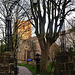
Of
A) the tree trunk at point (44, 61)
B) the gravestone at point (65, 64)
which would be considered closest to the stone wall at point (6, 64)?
the gravestone at point (65, 64)

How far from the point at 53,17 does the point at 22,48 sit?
48737 millimetres

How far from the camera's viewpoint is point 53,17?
49.3ft

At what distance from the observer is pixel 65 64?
952 cm

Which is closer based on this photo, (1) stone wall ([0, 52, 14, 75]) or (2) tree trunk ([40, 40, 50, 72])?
(1) stone wall ([0, 52, 14, 75])

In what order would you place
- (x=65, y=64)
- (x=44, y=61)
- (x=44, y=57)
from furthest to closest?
1. (x=44, y=57)
2. (x=44, y=61)
3. (x=65, y=64)

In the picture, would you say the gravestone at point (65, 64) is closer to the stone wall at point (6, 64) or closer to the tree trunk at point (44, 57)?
the stone wall at point (6, 64)

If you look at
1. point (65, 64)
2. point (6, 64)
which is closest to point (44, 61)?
point (65, 64)

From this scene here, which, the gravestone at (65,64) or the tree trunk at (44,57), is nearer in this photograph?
the gravestone at (65,64)

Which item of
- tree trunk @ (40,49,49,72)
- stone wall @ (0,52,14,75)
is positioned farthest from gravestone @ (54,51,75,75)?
tree trunk @ (40,49,49,72)

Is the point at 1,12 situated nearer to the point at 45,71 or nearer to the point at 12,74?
the point at 45,71

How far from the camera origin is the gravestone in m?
9.26

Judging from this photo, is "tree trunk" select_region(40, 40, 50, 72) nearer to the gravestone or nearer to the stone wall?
the gravestone

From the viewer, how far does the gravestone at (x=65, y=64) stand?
9264 millimetres

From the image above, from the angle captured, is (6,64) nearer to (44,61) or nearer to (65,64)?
(65,64)
